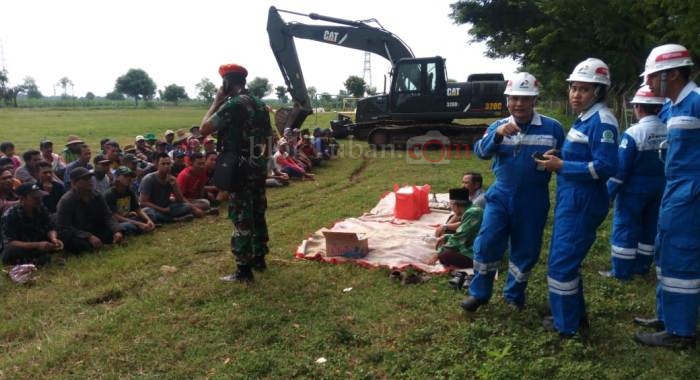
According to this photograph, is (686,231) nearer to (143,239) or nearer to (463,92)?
(143,239)

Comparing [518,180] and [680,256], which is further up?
[518,180]

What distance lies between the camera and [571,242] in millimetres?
3457

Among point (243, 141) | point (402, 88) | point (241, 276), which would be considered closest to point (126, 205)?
point (241, 276)

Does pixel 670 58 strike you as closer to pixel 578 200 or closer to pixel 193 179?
pixel 578 200

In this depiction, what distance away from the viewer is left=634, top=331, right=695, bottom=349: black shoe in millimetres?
3430

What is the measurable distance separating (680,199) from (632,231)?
63.1 inches

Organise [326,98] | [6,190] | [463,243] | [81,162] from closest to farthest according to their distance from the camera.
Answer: [463,243] → [6,190] → [81,162] → [326,98]

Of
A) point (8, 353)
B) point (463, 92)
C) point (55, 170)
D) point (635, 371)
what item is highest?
point (463, 92)

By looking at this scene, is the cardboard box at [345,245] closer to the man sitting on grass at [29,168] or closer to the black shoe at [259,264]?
the black shoe at [259,264]

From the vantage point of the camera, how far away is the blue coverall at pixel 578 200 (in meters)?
3.35

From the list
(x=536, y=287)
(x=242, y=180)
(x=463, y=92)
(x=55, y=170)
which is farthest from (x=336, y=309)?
Answer: (x=463, y=92)

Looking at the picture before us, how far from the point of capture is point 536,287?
4.61 meters

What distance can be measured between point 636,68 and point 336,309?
43.9 feet

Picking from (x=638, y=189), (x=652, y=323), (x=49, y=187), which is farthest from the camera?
(x=49, y=187)
